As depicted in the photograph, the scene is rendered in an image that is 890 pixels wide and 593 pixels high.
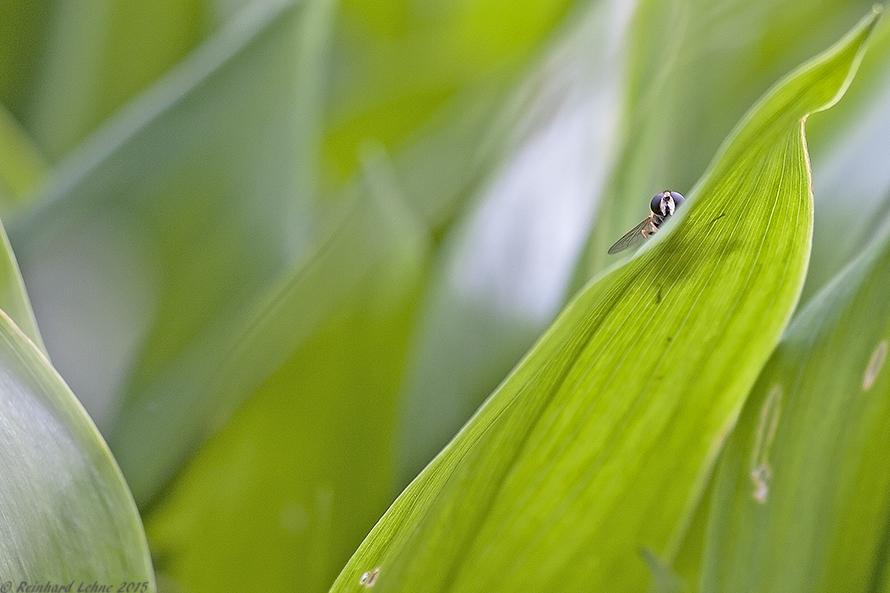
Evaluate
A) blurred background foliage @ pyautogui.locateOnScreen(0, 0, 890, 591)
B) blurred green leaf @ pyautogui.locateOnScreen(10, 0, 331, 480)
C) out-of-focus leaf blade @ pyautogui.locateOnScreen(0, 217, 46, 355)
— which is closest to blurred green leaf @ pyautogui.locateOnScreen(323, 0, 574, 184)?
blurred background foliage @ pyautogui.locateOnScreen(0, 0, 890, 591)

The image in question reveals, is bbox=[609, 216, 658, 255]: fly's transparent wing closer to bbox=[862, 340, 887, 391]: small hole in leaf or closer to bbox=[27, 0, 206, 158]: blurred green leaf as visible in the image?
bbox=[862, 340, 887, 391]: small hole in leaf

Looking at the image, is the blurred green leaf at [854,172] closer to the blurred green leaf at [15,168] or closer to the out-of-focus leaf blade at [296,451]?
the out-of-focus leaf blade at [296,451]

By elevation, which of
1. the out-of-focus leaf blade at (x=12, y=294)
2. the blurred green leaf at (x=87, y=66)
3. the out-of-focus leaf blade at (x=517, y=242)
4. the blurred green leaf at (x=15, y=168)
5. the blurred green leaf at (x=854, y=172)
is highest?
the blurred green leaf at (x=87, y=66)

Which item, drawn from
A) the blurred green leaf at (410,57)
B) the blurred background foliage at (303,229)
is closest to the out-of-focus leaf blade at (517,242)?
the blurred background foliage at (303,229)

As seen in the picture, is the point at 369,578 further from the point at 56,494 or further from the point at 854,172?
the point at 854,172

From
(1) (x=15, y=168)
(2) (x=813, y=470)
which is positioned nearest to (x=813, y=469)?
(2) (x=813, y=470)
